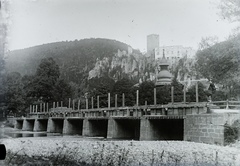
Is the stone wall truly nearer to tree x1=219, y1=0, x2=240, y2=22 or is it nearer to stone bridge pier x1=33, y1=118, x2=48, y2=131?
tree x1=219, y1=0, x2=240, y2=22

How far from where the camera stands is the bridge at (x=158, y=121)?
890 inches

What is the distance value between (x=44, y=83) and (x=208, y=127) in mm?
74624

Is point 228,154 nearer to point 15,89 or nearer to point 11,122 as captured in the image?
point 15,89

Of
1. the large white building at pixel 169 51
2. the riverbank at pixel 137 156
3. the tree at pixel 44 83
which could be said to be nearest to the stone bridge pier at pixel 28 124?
the tree at pixel 44 83

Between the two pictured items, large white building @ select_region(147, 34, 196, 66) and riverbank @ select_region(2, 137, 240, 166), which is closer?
riverbank @ select_region(2, 137, 240, 166)

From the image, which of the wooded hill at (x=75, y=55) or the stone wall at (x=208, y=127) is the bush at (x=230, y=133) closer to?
the stone wall at (x=208, y=127)

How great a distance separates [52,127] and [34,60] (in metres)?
57.1

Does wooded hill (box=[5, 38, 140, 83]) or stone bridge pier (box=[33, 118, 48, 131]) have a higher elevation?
wooded hill (box=[5, 38, 140, 83])

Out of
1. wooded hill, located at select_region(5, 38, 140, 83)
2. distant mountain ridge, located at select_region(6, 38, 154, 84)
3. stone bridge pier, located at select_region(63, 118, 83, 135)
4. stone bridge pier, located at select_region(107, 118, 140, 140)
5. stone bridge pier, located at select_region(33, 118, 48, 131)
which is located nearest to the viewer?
stone bridge pier, located at select_region(107, 118, 140, 140)

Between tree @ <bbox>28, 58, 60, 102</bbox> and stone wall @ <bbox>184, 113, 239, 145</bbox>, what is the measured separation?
72.2m

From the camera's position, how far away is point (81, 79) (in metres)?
146

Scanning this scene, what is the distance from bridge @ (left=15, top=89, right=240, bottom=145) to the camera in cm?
2261

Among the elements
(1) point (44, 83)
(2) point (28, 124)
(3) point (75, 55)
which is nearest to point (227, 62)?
(2) point (28, 124)

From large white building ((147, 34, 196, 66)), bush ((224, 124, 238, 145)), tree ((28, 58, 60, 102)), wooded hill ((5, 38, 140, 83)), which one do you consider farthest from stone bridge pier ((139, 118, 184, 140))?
large white building ((147, 34, 196, 66))
